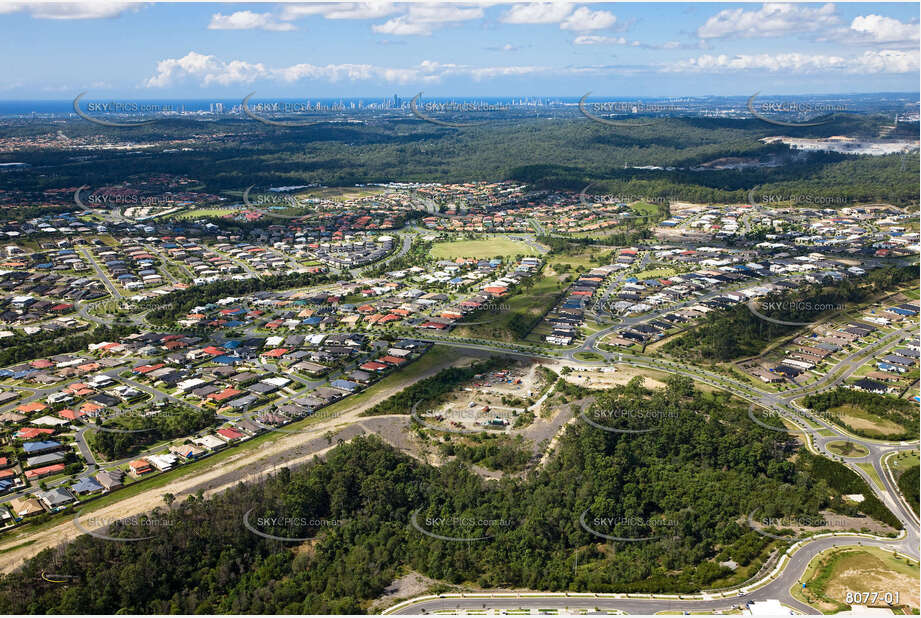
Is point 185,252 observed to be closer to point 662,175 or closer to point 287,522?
point 287,522

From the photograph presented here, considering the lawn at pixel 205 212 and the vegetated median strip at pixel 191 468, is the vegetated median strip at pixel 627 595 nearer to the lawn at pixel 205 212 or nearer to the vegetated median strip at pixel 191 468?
the vegetated median strip at pixel 191 468

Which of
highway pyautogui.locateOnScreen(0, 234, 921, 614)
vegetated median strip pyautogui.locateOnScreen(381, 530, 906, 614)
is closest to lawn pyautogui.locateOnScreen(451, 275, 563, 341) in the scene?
highway pyautogui.locateOnScreen(0, 234, 921, 614)

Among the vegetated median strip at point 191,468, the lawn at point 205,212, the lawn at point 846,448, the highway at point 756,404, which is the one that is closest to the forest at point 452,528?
the highway at point 756,404

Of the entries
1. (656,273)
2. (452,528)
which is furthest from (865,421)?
(656,273)

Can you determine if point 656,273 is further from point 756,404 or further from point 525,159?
point 525,159

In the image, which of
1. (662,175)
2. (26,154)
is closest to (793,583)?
(662,175)

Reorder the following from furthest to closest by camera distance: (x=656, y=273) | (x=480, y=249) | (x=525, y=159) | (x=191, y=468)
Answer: (x=525, y=159), (x=480, y=249), (x=656, y=273), (x=191, y=468)
